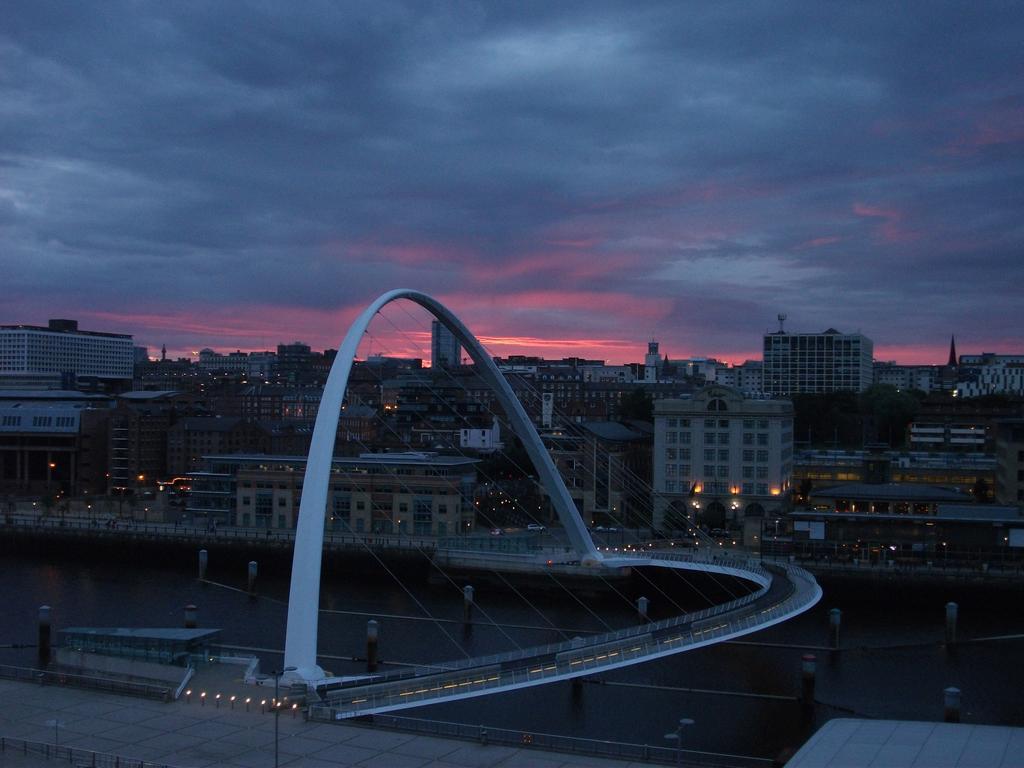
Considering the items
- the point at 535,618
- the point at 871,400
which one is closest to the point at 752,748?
the point at 535,618

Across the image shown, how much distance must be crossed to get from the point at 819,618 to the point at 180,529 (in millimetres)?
28666

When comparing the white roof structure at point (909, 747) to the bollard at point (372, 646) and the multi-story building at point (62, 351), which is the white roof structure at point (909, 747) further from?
the multi-story building at point (62, 351)

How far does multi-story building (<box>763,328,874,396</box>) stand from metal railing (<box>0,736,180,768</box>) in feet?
427

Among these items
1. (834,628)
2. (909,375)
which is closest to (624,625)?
(834,628)

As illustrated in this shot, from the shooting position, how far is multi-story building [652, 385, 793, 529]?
45.7 m

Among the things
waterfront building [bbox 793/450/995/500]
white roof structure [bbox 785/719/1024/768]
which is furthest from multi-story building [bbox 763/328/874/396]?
white roof structure [bbox 785/719/1024/768]

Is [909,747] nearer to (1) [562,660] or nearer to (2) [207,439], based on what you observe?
(1) [562,660]

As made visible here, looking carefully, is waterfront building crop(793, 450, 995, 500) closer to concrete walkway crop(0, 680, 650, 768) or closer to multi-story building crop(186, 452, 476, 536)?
multi-story building crop(186, 452, 476, 536)

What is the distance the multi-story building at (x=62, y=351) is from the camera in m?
134

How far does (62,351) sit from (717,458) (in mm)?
116001

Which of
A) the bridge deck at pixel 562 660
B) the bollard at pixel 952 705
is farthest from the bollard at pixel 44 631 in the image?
the bollard at pixel 952 705

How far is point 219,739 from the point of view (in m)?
15.1

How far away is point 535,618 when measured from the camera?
31.8 meters

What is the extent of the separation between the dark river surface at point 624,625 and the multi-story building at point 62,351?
97.7 m
